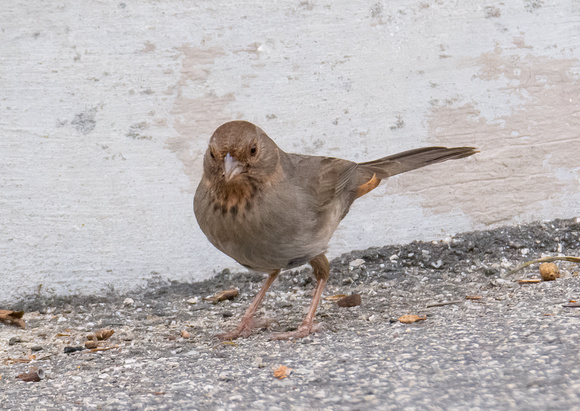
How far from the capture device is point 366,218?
477 centimetres

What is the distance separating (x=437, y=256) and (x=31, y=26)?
3294mm

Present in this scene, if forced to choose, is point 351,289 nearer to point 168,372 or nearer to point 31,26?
point 168,372

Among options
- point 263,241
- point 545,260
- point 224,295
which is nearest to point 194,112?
point 224,295

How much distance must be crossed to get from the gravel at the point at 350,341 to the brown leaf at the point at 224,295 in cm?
4

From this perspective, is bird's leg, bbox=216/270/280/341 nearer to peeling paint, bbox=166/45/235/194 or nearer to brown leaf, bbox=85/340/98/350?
brown leaf, bbox=85/340/98/350

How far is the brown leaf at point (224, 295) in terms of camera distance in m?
4.49

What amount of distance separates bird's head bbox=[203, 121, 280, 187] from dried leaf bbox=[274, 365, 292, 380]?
3.03 ft

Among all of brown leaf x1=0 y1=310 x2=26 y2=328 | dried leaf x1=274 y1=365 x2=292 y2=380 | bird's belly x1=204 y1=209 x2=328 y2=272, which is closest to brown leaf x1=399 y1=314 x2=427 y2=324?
bird's belly x1=204 y1=209 x2=328 y2=272

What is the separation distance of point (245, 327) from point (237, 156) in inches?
45.8

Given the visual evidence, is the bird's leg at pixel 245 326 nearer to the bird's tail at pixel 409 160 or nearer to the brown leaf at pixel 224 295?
the brown leaf at pixel 224 295

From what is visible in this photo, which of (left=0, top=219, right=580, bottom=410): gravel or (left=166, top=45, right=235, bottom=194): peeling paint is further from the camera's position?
(left=166, top=45, right=235, bottom=194): peeling paint

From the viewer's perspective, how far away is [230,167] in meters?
3.09

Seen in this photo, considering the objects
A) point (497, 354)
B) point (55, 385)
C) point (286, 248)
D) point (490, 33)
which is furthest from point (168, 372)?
point (490, 33)

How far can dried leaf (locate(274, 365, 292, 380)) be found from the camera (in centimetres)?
277
